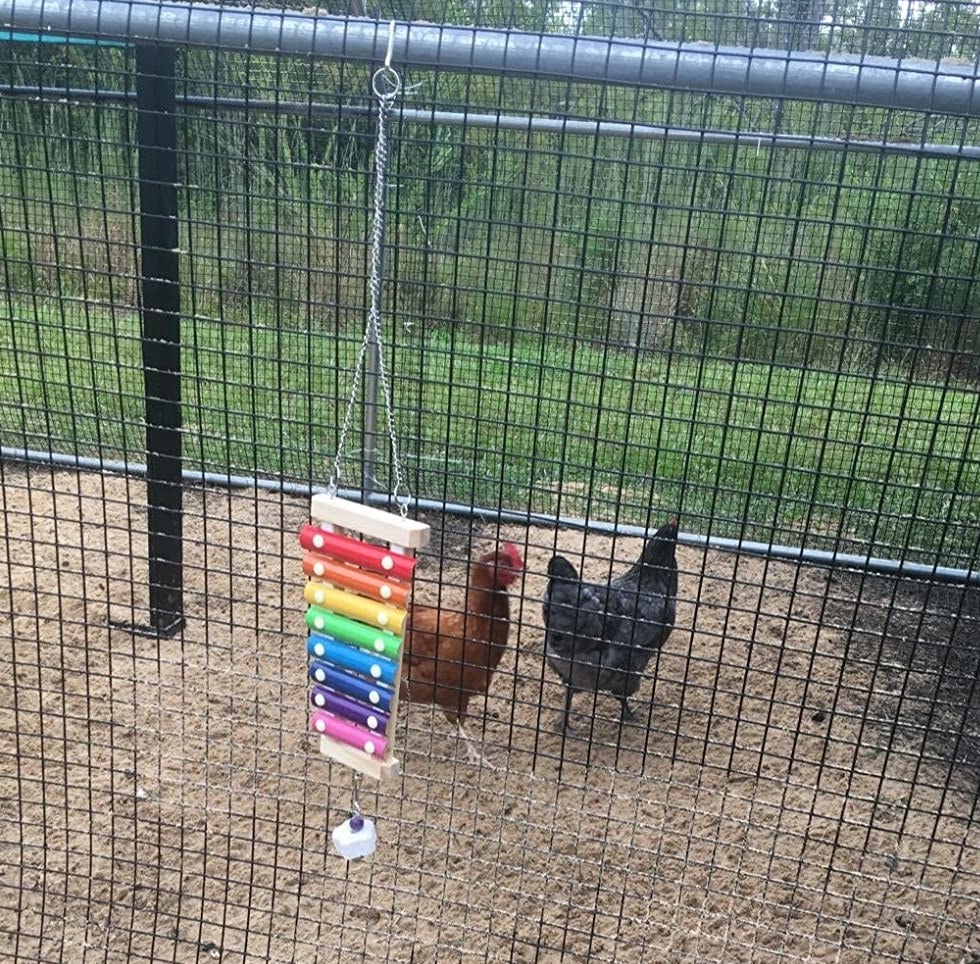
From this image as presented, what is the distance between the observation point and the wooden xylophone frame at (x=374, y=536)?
5.80 ft

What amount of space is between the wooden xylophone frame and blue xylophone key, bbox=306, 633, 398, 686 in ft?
0.06

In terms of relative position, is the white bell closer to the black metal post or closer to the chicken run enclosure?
the chicken run enclosure

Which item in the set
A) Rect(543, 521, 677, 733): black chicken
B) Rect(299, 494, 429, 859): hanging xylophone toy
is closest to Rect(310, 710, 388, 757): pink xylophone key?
Rect(299, 494, 429, 859): hanging xylophone toy

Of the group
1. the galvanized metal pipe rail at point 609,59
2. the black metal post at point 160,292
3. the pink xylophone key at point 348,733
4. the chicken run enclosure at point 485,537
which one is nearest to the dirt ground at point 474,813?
the chicken run enclosure at point 485,537

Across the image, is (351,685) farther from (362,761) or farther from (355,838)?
(355,838)

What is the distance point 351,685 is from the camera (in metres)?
1.92

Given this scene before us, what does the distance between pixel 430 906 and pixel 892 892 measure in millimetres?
1356

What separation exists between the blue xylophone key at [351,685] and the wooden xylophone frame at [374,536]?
0.02 meters

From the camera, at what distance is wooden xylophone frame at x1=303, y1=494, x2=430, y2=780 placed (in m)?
1.77

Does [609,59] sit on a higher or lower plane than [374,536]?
higher

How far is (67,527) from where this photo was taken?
197 inches

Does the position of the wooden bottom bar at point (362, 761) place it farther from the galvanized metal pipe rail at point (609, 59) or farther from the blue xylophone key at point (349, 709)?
the galvanized metal pipe rail at point (609, 59)


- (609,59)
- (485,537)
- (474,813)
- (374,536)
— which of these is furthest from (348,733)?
(485,537)

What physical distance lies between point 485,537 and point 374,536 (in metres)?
1.72
